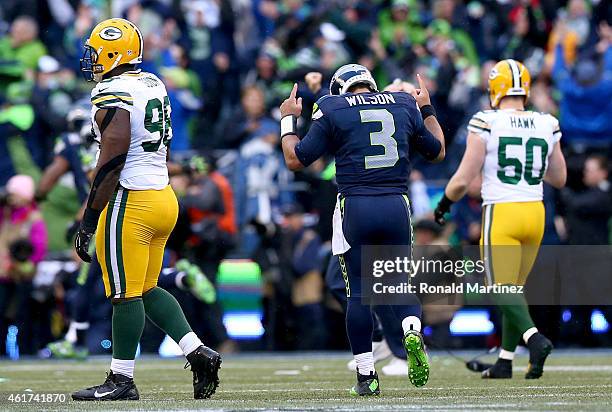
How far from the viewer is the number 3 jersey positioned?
824cm

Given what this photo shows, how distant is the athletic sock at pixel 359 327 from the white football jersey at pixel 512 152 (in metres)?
2.21

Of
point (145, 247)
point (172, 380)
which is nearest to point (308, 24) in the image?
point (172, 380)

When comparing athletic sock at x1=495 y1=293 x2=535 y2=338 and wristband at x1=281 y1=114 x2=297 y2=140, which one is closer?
wristband at x1=281 y1=114 x2=297 y2=140

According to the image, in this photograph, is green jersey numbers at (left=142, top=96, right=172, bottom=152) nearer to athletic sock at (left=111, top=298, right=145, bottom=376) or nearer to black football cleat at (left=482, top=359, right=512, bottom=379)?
athletic sock at (left=111, top=298, right=145, bottom=376)

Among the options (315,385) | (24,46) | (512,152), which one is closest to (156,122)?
(315,385)

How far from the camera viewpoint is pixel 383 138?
338 inches

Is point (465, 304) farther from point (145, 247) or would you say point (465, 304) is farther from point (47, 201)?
point (145, 247)

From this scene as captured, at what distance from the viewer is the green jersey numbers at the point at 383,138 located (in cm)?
Result: 855

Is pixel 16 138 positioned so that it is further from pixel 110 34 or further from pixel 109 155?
pixel 109 155

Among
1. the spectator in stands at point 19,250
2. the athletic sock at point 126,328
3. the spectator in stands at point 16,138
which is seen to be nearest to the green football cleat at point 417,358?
the athletic sock at point 126,328

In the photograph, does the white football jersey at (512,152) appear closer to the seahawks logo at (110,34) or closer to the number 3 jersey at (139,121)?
the number 3 jersey at (139,121)

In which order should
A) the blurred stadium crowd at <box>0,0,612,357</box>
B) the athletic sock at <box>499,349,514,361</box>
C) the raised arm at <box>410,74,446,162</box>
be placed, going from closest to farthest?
1. the raised arm at <box>410,74,446,162</box>
2. the athletic sock at <box>499,349,514,361</box>
3. the blurred stadium crowd at <box>0,0,612,357</box>

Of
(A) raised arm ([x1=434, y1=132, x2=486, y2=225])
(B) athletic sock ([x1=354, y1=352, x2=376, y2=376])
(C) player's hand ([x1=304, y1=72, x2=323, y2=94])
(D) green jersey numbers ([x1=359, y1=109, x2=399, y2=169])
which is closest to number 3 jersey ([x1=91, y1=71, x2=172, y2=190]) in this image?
(D) green jersey numbers ([x1=359, y1=109, x2=399, y2=169])

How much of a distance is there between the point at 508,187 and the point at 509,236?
1.17 feet
